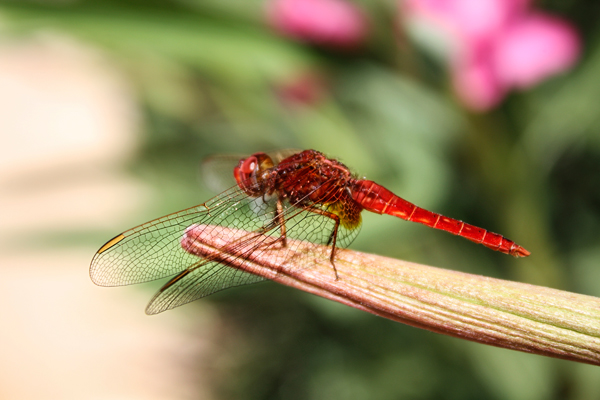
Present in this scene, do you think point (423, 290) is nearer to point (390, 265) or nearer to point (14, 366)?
point (390, 265)

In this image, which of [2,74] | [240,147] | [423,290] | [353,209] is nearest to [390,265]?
[423,290]

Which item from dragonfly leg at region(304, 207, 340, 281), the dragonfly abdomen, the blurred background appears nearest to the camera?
dragonfly leg at region(304, 207, 340, 281)

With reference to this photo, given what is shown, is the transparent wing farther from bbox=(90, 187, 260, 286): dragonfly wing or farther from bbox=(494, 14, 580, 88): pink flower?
bbox=(494, 14, 580, 88): pink flower

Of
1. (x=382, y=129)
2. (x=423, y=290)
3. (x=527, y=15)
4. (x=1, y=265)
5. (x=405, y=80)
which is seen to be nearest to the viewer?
(x=423, y=290)

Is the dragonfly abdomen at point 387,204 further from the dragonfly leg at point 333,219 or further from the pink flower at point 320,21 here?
the pink flower at point 320,21

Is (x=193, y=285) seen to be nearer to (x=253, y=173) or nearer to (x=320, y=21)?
(x=253, y=173)

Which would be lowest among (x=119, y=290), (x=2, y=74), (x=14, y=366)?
(x=14, y=366)

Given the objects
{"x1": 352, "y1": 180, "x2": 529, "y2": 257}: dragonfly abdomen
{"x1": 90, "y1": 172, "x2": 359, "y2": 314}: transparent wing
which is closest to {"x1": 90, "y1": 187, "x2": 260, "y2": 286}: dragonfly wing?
{"x1": 90, "y1": 172, "x2": 359, "y2": 314}: transparent wing
